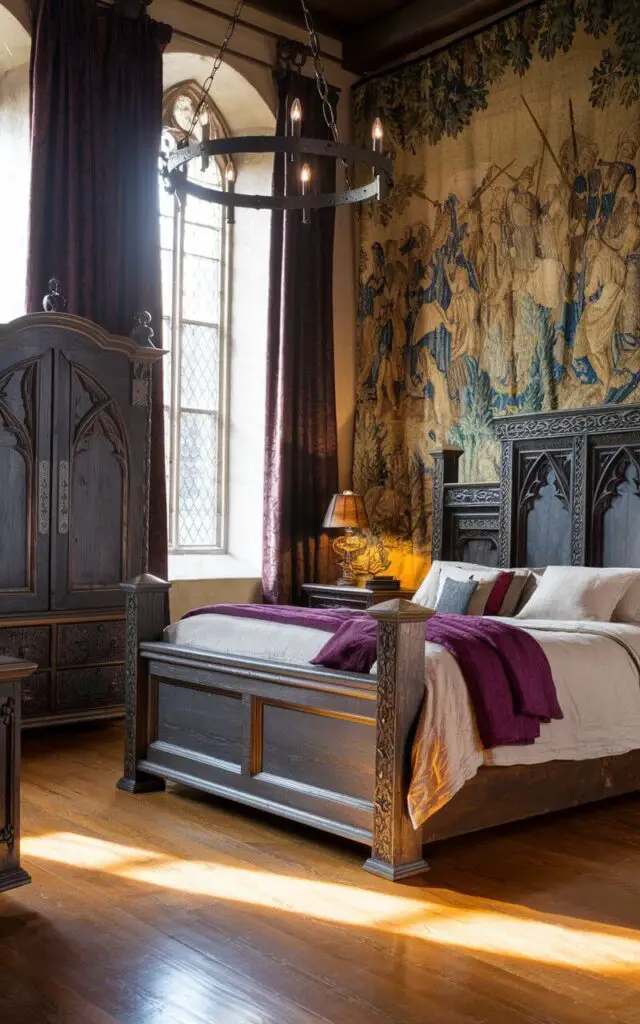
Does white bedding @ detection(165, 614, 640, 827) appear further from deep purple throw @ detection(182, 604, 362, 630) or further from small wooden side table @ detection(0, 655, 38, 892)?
small wooden side table @ detection(0, 655, 38, 892)

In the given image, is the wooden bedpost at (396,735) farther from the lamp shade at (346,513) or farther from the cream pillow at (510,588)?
the lamp shade at (346,513)

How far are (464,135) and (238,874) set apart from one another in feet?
16.9

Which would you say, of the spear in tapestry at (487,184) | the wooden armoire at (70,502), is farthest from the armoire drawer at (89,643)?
the spear in tapestry at (487,184)

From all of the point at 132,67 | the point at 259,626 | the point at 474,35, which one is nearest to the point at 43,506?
the point at 259,626

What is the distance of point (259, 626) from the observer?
4305 mm

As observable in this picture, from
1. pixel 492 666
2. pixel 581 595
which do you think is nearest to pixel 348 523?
pixel 581 595

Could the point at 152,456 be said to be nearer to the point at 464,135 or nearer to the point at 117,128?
the point at 117,128

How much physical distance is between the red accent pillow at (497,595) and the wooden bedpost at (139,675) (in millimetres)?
1708

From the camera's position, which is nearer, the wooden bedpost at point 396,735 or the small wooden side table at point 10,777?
the small wooden side table at point 10,777

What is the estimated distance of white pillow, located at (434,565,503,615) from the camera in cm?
533

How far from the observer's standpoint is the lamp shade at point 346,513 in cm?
681

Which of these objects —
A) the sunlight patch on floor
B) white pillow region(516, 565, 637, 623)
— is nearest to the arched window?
white pillow region(516, 565, 637, 623)

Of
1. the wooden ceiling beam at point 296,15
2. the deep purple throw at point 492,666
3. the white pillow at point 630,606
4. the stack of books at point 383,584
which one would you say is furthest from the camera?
the wooden ceiling beam at point 296,15

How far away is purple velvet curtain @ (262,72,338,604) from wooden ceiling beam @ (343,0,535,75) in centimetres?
47
